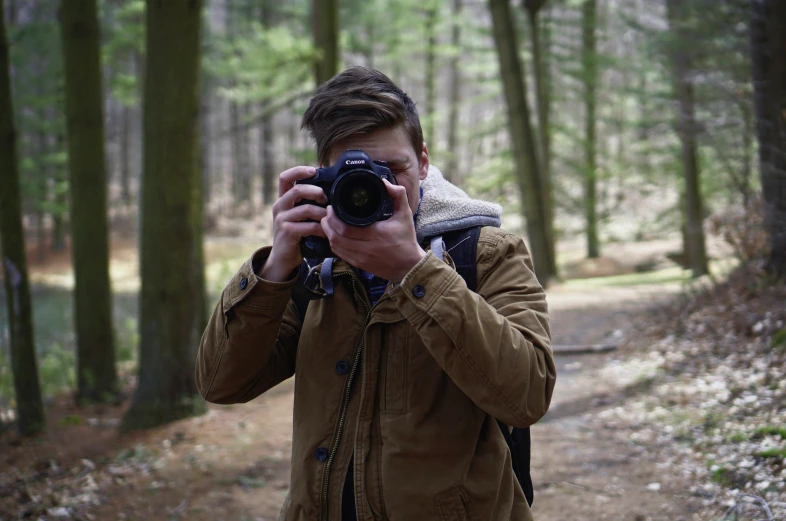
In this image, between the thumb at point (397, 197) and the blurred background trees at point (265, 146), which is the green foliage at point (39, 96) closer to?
the blurred background trees at point (265, 146)

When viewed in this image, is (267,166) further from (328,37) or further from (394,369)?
(394,369)

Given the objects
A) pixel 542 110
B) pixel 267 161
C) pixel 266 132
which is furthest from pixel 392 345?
pixel 267 161

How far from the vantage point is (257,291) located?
1788mm

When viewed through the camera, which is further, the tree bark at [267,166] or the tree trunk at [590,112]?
the tree bark at [267,166]

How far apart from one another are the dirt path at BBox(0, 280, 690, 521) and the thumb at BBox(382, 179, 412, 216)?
3.29 m

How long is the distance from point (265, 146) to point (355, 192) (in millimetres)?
33081

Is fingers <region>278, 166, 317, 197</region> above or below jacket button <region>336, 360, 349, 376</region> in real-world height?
above

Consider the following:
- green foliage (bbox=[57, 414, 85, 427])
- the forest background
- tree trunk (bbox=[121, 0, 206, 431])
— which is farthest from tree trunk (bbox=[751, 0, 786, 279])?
green foliage (bbox=[57, 414, 85, 427])

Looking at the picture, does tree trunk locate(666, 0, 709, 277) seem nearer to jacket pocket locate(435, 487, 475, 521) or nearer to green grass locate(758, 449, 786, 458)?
green grass locate(758, 449, 786, 458)

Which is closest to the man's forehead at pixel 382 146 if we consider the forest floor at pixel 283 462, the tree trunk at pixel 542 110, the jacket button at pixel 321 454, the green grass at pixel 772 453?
the jacket button at pixel 321 454

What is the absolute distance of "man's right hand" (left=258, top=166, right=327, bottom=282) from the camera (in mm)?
1770

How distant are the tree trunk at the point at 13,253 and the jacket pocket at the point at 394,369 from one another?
5.84 metres

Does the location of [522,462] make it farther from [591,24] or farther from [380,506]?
[591,24]

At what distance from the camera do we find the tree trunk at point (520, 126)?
45.9 ft
